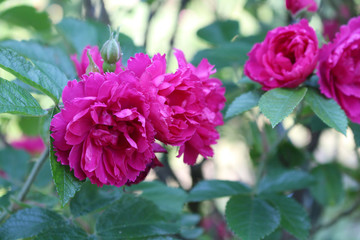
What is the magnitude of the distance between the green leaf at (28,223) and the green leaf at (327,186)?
0.86 m

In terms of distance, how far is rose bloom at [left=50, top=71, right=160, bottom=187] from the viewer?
0.57m

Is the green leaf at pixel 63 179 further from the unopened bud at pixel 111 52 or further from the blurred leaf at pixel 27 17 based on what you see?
the blurred leaf at pixel 27 17

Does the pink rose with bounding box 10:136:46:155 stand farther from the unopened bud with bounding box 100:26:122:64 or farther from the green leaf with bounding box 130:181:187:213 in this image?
the unopened bud with bounding box 100:26:122:64

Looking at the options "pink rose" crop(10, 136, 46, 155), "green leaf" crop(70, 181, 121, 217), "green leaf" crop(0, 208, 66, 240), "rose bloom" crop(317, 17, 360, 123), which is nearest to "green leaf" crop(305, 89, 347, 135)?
"rose bloom" crop(317, 17, 360, 123)

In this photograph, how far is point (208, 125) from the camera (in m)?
0.69

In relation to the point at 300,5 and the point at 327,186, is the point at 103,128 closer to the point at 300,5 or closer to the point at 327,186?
the point at 300,5

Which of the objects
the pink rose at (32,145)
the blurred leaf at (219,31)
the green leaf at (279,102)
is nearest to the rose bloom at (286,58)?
the green leaf at (279,102)

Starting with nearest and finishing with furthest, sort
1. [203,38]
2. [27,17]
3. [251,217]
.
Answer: [251,217], [27,17], [203,38]

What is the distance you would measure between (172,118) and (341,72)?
0.38m

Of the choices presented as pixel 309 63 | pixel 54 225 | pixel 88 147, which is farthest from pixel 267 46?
pixel 54 225

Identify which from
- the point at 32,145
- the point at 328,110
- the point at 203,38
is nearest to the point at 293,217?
the point at 328,110

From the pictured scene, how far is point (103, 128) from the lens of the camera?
59 centimetres

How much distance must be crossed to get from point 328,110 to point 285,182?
0.34 meters

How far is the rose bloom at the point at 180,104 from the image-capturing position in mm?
598
